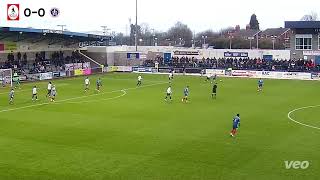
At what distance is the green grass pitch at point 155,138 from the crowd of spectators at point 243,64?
87.2ft

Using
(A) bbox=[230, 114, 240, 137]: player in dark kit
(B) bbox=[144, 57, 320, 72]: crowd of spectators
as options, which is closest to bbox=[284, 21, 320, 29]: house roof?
(B) bbox=[144, 57, 320, 72]: crowd of spectators

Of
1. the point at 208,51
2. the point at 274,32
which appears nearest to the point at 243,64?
the point at 208,51

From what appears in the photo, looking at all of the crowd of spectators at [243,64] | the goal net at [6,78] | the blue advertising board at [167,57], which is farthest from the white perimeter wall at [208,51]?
the goal net at [6,78]

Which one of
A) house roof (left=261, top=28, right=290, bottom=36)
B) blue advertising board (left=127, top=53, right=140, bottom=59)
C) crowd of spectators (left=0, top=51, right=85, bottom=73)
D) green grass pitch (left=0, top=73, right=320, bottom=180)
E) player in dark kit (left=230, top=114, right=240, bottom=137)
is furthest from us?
house roof (left=261, top=28, right=290, bottom=36)

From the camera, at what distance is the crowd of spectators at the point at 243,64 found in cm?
7506

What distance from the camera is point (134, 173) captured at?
67.1ft

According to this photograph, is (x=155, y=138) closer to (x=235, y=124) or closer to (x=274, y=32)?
(x=235, y=124)

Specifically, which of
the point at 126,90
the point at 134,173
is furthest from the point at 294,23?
the point at 134,173

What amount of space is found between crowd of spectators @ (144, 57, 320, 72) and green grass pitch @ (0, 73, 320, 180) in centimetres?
2658

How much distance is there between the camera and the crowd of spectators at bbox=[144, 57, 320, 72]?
75062mm

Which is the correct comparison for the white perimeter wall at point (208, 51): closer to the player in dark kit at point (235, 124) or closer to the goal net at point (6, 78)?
the goal net at point (6, 78)

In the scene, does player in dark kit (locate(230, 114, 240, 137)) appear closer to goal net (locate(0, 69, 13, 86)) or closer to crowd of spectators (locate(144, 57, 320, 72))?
goal net (locate(0, 69, 13, 86))

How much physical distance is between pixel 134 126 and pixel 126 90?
80.0 feet

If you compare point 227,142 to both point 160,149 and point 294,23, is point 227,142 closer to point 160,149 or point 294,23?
point 160,149
